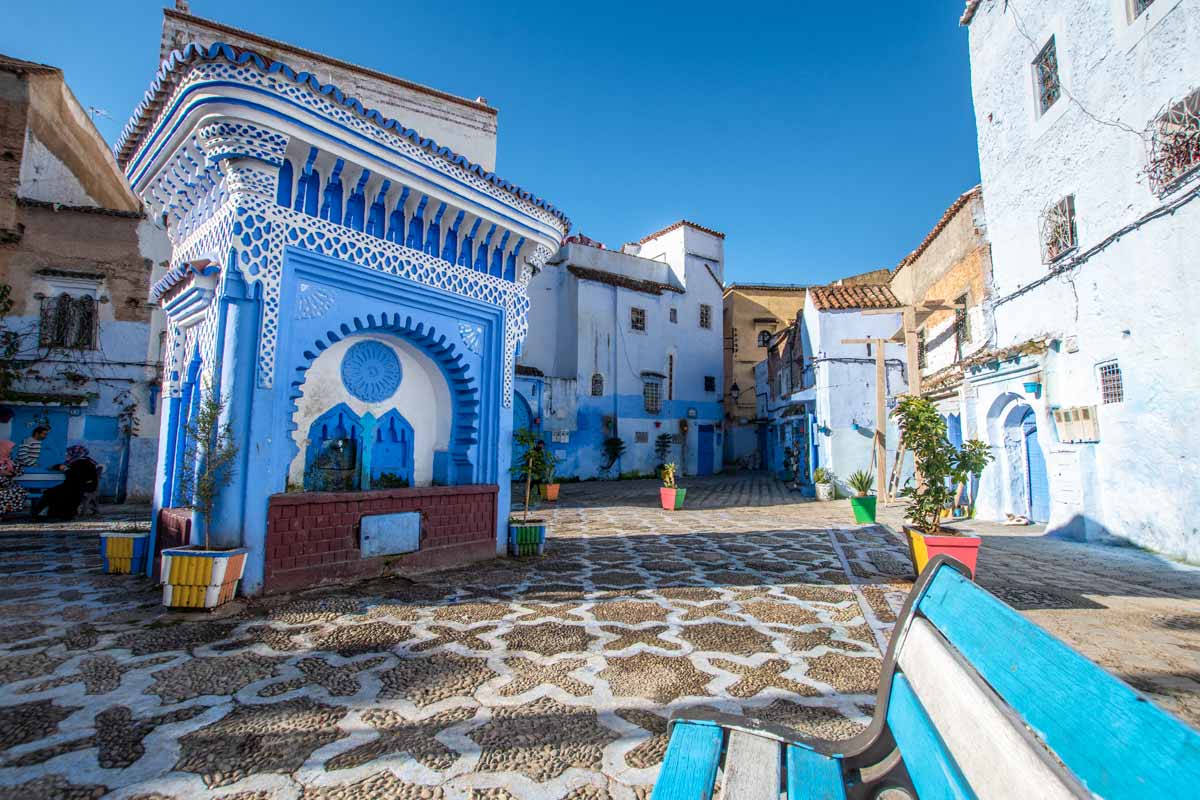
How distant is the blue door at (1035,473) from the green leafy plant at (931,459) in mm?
5609

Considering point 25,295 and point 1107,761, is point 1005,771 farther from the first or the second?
point 25,295

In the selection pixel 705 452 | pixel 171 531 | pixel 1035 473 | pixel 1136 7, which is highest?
pixel 1136 7

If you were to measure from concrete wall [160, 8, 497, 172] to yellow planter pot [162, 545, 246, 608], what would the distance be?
9722 millimetres

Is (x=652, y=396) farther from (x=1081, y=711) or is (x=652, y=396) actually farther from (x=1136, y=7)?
(x=1081, y=711)

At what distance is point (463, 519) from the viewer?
6883mm

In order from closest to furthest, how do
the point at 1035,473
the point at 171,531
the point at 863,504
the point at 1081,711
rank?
the point at 1081,711 → the point at 171,531 → the point at 863,504 → the point at 1035,473

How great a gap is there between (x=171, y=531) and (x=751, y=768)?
6197 millimetres

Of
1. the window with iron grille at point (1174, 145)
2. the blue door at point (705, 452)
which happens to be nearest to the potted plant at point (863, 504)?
the window with iron grille at point (1174, 145)

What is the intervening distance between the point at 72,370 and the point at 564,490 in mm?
12961

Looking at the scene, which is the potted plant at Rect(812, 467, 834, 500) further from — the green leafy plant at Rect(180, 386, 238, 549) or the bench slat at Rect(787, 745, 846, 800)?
the bench slat at Rect(787, 745, 846, 800)

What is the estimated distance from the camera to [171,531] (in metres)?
5.77

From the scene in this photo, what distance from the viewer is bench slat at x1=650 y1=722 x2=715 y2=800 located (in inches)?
60.8

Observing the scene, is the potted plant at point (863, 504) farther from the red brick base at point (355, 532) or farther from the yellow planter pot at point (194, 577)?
the yellow planter pot at point (194, 577)

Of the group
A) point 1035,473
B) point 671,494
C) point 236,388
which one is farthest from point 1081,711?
point 671,494
